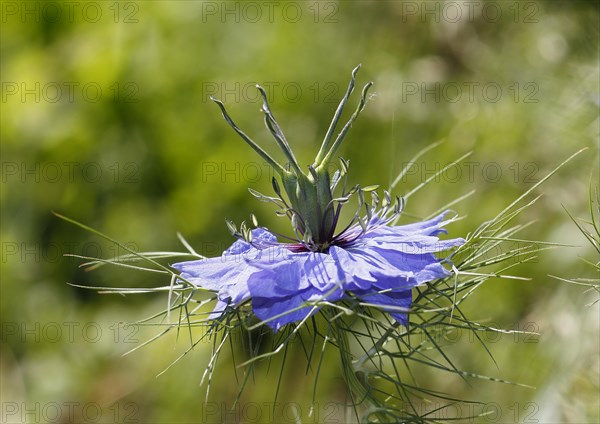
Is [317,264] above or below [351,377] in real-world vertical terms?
above

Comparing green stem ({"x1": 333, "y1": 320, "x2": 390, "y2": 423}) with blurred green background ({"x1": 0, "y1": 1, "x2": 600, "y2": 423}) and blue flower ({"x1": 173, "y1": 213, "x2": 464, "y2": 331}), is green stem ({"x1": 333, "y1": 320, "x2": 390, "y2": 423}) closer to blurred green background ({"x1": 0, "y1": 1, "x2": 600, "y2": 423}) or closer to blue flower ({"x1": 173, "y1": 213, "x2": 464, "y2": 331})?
blue flower ({"x1": 173, "y1": 213, "x2": 464, "y2": 331})

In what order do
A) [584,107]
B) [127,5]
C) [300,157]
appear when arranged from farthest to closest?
[127,5]
[300,157]
[584,107]

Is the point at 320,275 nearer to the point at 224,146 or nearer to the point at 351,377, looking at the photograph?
the point at 351,377

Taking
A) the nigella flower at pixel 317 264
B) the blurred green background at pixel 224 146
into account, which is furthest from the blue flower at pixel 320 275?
the blurred green background at pixel 224 146

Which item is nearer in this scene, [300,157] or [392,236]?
[392,236]

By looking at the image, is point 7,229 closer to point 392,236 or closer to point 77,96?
point 77,96

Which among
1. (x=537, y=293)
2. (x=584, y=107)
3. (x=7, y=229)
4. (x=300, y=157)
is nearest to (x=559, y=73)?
(x=584, y=107)

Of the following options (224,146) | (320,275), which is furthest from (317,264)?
(224,146)
